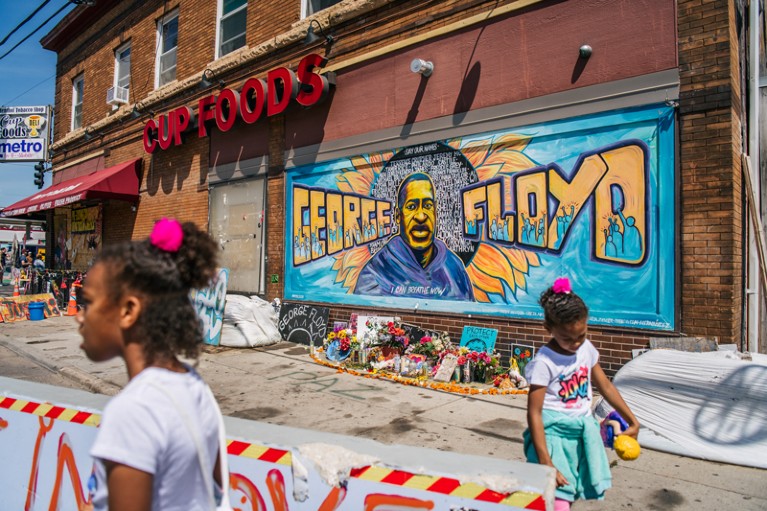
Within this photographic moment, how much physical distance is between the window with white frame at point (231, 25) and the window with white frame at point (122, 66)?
5.83 metres

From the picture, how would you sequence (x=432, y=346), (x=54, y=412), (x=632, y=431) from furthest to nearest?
(x=432, y=346) < (x=54, y=412) < (x=632, y=431)

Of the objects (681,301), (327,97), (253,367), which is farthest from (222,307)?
(681,301)

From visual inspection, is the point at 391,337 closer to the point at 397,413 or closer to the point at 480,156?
the point at 397,413

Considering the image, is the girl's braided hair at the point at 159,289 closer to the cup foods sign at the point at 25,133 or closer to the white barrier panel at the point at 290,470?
the white barrier panel at the point at 290,470

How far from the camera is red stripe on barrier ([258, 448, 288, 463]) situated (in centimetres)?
242

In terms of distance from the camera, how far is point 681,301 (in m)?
6.18

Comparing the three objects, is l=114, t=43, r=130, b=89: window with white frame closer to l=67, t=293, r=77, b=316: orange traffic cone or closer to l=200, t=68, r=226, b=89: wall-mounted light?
l=200, t=68, r=226, b=89: wall-mounted light

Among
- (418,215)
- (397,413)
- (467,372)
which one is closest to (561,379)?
(397,413)

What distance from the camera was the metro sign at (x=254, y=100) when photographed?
10.2 metres

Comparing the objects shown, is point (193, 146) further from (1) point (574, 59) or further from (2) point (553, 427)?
(2) point (553, 427)

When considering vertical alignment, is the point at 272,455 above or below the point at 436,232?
below

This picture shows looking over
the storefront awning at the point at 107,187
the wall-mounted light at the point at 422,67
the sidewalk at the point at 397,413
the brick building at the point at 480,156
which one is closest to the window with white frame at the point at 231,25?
the brick building at the point at 480,156

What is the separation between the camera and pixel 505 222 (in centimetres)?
773

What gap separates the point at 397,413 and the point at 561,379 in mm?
3466
